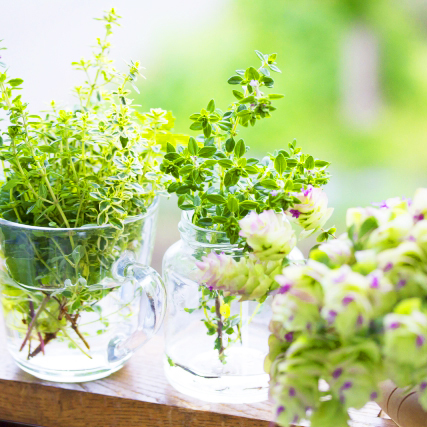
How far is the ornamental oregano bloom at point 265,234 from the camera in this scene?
38 cm

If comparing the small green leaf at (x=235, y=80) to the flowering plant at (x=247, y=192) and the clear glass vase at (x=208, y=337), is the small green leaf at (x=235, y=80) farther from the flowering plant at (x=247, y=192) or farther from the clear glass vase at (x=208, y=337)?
the clear glass vase at (x=208, y=337)

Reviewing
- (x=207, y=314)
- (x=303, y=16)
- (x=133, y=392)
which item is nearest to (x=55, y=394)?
(x=133, y=392)

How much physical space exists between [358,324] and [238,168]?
0.19 meters

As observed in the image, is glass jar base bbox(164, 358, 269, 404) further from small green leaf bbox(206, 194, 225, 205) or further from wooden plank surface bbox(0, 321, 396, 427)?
small green leaf bbox(206, 194, 225, 205)

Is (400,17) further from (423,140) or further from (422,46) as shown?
(423,140)

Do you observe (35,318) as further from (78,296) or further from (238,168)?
(238,168)

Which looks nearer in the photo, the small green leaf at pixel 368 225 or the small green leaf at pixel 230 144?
the small green leaf at pixel 368 225

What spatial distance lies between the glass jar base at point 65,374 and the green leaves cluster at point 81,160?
165mm

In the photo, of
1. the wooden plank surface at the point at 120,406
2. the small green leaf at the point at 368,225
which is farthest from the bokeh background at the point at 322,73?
the small green leaf at the point at 368,225

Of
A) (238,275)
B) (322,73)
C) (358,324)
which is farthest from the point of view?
(322,73)

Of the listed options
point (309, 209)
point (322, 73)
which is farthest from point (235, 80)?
point (322, 73)

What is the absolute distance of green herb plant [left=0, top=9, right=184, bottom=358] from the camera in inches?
18.4

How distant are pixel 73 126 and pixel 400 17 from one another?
2774 millimetres

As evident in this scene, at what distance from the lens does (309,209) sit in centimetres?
43
